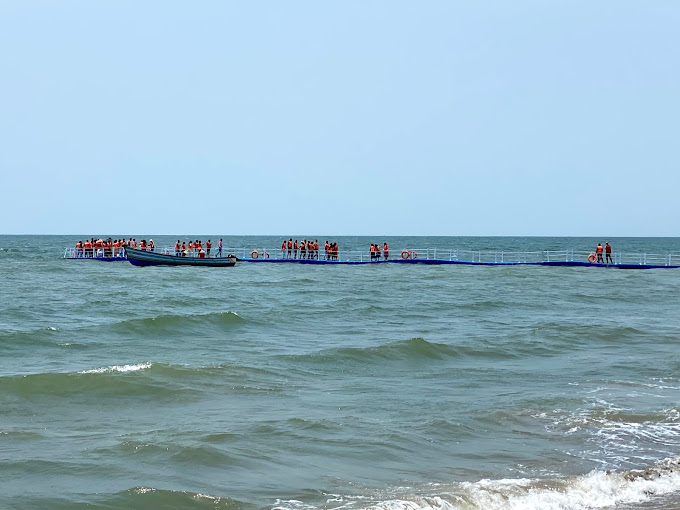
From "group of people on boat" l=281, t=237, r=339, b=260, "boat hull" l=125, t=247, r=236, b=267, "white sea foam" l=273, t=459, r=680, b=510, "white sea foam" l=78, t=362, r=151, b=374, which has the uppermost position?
"group of people on boat" l=281, t=237, r=339, b=260

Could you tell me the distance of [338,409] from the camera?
1214cm

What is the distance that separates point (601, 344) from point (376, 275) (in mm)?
25903

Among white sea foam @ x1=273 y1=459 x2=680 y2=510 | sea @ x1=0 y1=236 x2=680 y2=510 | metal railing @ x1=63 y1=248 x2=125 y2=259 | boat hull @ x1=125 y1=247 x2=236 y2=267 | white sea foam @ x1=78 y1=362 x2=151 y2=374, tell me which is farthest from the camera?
metal railing @ x1=63 y1=248 x2=125 y2=259

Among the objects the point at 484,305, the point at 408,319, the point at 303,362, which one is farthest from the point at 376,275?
the point at 303,362

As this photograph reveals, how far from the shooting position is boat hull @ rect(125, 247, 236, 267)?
51.1 m

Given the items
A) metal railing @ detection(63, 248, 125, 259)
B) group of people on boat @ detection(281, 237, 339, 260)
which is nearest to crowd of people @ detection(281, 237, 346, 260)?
group of people on boat @ detection(281, 237, 339, 260)

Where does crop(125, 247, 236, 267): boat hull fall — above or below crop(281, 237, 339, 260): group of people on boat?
below

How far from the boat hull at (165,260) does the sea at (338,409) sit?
78.4 feet

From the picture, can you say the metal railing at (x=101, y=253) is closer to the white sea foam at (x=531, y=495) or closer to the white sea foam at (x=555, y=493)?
the white sea foam at (x=531, y=495)

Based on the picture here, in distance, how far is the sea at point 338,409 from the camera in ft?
28.0

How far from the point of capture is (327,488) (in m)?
8.52

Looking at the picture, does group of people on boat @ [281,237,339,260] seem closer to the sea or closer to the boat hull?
the boat hull

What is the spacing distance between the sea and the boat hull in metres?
23.9

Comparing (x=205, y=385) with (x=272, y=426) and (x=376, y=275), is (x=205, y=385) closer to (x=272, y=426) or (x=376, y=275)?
(x=272, y=426)
